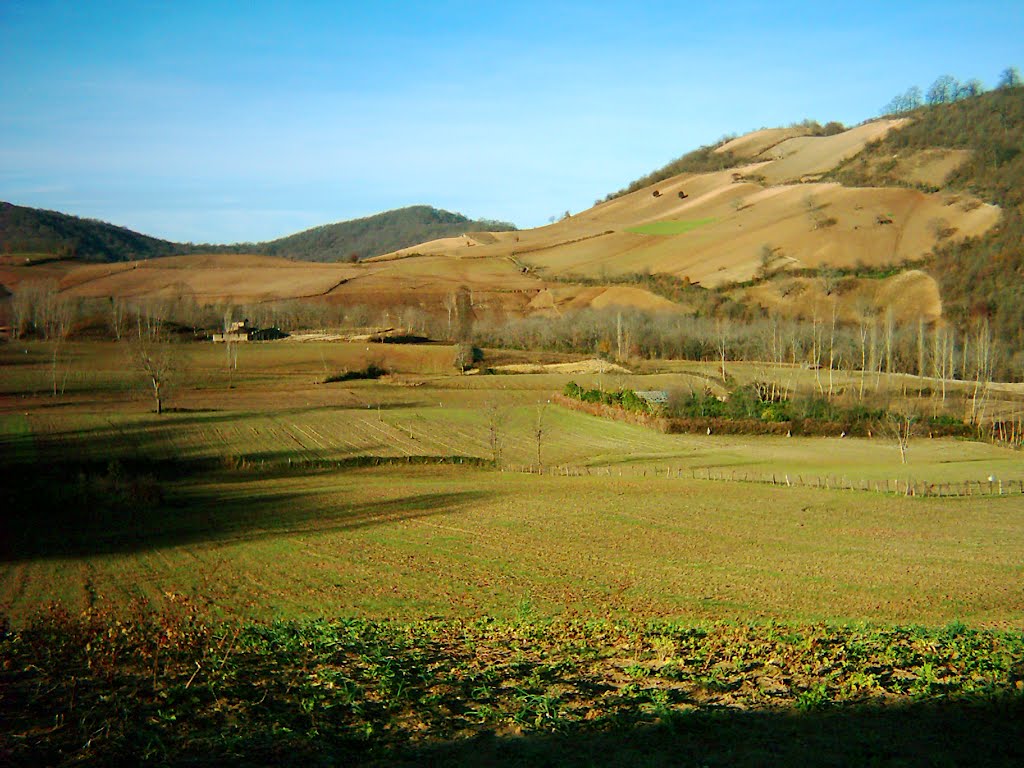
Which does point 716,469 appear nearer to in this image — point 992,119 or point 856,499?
point 856,499

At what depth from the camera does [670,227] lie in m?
165

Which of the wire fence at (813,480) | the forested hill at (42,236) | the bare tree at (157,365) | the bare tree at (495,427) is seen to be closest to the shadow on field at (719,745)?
the wire fence at (813,480)

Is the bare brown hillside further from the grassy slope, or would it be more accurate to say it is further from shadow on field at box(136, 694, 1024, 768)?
shadow on field at box(136, 694, 1024, 768)

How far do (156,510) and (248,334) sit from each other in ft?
219

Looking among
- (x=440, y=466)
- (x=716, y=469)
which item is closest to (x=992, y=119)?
(x=716, y=469)

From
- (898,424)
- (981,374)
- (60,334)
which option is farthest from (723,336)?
(60,334)

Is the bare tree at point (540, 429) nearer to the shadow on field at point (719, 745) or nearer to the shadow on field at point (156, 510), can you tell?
the shadow on field at point (156, 510)

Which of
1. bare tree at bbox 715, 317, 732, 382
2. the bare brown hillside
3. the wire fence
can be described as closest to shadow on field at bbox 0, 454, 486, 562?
the wire fence

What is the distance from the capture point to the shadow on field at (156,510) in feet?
105

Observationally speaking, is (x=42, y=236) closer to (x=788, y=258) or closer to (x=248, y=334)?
(x=248, y=334)

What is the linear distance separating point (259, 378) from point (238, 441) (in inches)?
1055

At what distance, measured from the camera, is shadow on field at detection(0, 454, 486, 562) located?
1258 inches

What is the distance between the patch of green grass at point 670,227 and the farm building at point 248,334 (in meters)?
86.0

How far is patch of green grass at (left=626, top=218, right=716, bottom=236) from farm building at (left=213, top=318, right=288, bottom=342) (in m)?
86.0
